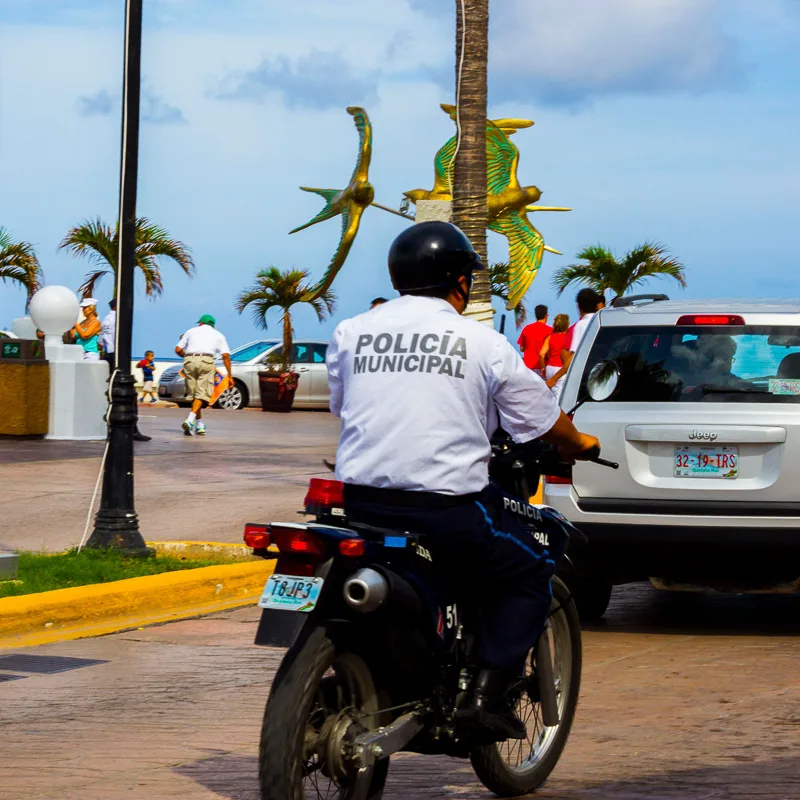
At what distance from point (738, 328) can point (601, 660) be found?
6.24ft

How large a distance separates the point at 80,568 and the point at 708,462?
3791mm

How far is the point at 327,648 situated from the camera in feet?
14.0

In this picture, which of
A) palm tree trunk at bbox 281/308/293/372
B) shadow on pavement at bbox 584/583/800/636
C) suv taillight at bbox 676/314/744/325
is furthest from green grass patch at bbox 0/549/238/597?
palm tree trunk at bbox 281/308/293/372

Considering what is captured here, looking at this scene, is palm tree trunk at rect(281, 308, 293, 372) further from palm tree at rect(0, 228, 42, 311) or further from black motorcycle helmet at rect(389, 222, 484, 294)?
black motorcycle helmet at rect(389, 222, 484, 294)

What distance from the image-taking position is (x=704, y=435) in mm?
8016

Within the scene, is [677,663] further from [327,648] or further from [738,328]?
[327,648]

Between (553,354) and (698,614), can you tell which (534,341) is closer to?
(553,354)

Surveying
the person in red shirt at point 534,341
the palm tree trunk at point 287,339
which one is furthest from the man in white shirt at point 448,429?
the palm tree trunk at point 287,339

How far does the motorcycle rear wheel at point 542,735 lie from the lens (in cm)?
513

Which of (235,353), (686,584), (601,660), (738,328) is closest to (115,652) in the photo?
(601,660)

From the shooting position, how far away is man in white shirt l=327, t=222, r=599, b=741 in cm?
452

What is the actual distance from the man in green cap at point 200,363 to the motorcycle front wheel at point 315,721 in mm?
17654

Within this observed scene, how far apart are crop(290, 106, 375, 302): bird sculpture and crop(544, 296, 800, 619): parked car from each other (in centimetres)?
1588

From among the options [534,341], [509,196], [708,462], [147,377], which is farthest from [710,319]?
[147,377]
